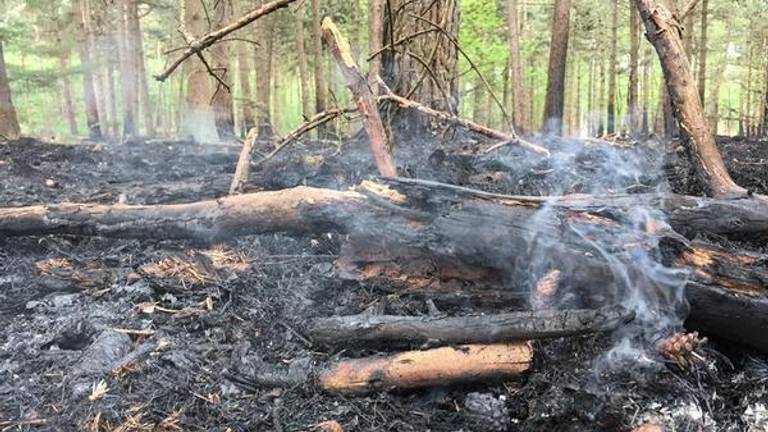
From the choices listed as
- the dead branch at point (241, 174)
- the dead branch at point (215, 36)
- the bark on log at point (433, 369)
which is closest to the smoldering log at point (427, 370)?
the bark on log at point (433, 369)

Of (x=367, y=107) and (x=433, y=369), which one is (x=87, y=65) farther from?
(x=433, y=369)

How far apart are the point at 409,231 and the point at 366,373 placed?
3.85 ft

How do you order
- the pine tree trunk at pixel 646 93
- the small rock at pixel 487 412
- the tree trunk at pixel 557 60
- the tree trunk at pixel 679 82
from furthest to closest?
the pine tree trunk at pixel 646 93, the tree trunk at pixel 557 60, the tree trunk at pixel 679 82, the small rock at pixel 487 412

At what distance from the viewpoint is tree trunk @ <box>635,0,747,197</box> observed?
15.1ft

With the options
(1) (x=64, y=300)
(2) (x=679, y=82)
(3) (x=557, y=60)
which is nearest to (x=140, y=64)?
(3) (x=557, y=60)

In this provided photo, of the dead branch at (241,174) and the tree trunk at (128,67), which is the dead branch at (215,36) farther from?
the tree trunk at (128,67)

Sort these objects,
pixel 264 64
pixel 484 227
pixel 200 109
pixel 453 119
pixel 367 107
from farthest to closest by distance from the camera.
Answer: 1. pixel 264 64
2. pixel 200 109
3. pixel 453 119
4. pixel 367 107
5. pixel 484 227

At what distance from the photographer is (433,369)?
2777mm

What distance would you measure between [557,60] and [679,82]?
279 inches

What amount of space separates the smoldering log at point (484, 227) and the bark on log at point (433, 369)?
727 mm

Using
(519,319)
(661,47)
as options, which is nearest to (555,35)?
(661,47)

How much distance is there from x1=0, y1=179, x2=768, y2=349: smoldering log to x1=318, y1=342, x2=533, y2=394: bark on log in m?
0.73

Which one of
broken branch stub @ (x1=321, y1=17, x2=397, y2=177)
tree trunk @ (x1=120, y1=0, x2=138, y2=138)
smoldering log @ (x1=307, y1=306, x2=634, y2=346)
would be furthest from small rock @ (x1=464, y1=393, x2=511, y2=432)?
tree trunk @ (x1=120, y1=0, x2=138, y2=138)

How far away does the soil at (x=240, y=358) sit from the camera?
263 centimetres
